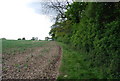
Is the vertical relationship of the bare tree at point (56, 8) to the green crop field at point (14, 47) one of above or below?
above

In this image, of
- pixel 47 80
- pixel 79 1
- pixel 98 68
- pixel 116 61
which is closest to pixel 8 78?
pixel 47 80

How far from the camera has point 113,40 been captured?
12.9 ft

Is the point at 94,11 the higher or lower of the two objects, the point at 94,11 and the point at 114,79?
the higher

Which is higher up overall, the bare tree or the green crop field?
the bare tree

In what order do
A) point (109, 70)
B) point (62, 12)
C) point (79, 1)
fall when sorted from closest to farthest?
point (109, 70)
point (79, 1)
point (62, 12)

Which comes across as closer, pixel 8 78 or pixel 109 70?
pixel 109 70

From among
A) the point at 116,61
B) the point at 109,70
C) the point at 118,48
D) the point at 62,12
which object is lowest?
the point at 109,70

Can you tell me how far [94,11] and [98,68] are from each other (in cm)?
237

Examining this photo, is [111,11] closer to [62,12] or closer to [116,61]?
[116,61]

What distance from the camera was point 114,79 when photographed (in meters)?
3.66

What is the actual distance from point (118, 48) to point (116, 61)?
1.32 feet

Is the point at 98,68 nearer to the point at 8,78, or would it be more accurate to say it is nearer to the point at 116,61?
the point at 116,61

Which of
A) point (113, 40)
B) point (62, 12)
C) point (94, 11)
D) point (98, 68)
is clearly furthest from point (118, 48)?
point (62, 12)

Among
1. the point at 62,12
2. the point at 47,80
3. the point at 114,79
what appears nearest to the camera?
the point at 114,79
